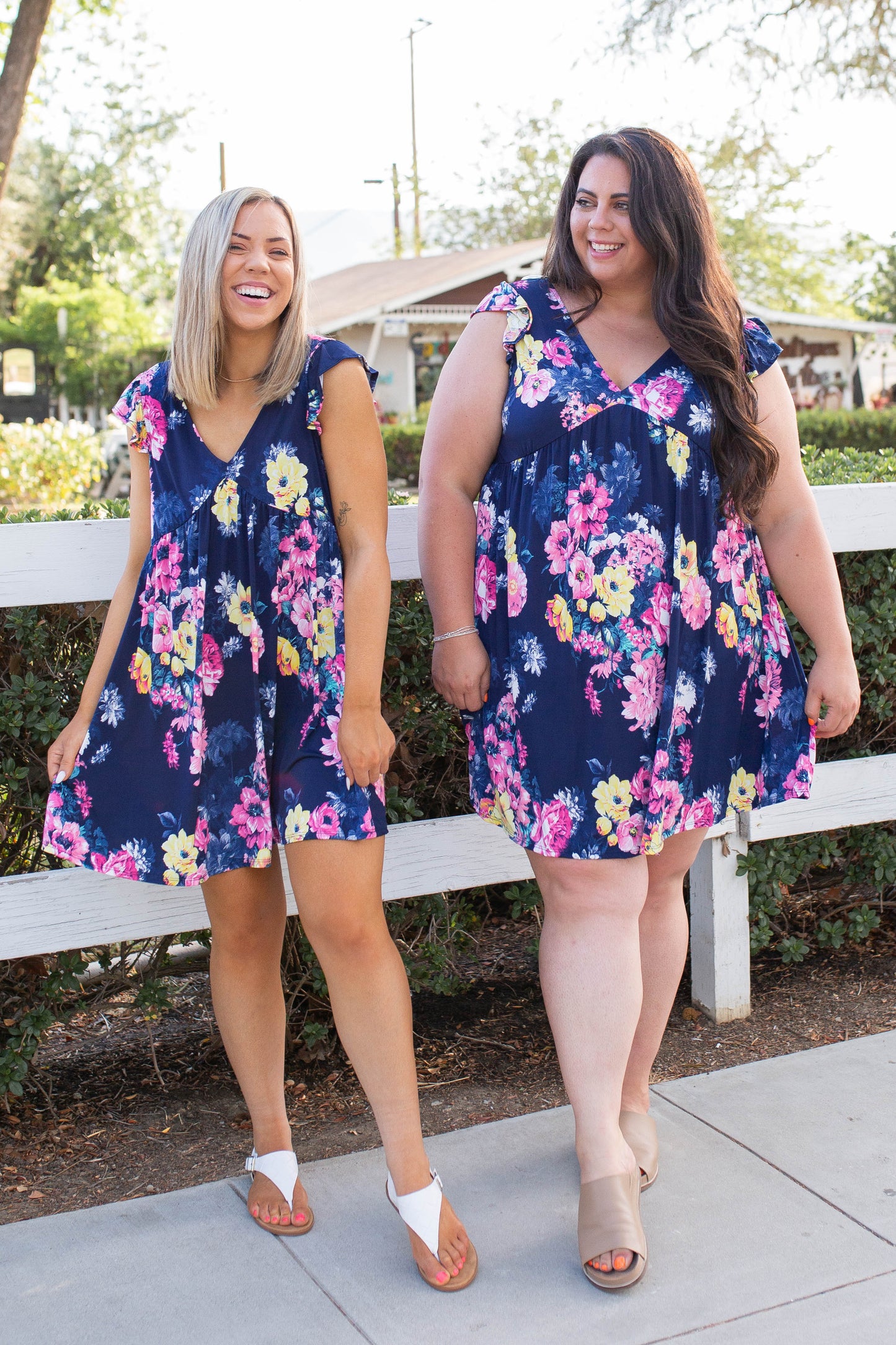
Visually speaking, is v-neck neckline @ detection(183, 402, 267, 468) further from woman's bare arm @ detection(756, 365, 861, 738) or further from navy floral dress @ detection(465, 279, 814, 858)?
woman's bare arm @ detection(756, 365, 861, 738)

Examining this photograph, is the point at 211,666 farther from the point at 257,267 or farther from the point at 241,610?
the point at 257,267

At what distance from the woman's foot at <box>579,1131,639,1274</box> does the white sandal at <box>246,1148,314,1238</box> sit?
1.88 ft

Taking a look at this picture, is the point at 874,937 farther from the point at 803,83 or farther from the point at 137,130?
the point at 137,130

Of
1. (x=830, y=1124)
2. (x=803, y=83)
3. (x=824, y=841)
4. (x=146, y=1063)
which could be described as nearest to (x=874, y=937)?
(x=824, y=841)

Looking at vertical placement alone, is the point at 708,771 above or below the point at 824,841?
above

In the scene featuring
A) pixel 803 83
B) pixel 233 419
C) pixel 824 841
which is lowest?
pixel 824 841

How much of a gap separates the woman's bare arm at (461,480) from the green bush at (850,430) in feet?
70.6

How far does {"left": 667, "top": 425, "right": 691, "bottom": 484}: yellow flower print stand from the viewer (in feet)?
7.77

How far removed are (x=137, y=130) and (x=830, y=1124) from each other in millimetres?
46300

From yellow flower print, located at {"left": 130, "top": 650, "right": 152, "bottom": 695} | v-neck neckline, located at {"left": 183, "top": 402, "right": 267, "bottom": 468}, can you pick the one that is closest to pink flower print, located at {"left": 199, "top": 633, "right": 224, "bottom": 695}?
yellow flower print, located at {"left": 130, "top": 650, "right": 152, "bottom": 695}

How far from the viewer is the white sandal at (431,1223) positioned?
90.0 inches

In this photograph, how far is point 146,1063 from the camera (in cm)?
329

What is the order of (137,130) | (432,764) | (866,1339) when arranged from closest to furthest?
(866,1339) < (432,764) < (137,130)

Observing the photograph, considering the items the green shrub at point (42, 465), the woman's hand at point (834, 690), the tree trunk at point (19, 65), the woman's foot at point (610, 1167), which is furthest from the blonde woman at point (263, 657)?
the green shrub at point (42, 465)
